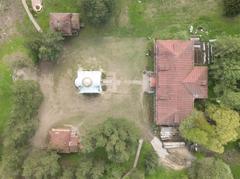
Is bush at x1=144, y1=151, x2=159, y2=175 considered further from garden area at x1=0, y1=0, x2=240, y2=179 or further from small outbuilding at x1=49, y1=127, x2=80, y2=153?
small outbuilding at x1=49, y1=127, x2=80, y2=153

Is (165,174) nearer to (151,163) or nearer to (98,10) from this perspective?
(151,163)

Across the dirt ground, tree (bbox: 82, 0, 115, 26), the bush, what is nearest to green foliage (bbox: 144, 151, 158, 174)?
the bush

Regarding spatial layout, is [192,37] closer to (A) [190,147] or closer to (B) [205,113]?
(B) [205,113]

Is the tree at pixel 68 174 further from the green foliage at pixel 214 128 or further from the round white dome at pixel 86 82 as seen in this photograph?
the green foliage at pixel 214 128

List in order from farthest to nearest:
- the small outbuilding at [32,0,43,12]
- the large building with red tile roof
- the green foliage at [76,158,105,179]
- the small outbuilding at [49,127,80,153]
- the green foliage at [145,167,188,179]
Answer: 1. the small outbuilding at [32,0,43,12]
2. the green foliage at [145,167,188,179]
3. the small outbuilding at [49,127,80,153]
4. the large building with red tile roof
5. the green foliage at [76,158,105,179]

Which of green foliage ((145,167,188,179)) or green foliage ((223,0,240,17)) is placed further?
green foliage ((145,167,188,179))
